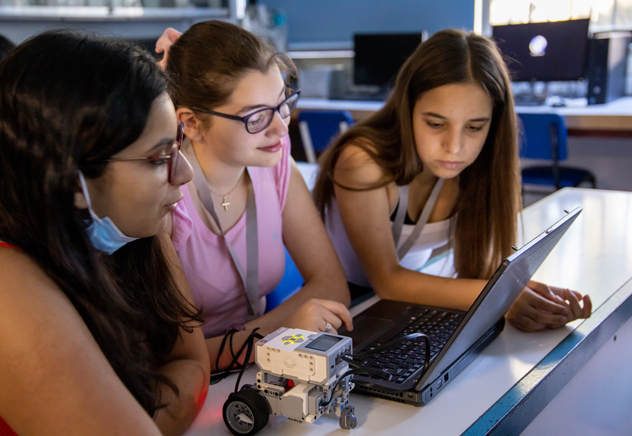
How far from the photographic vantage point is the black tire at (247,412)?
2.46ft

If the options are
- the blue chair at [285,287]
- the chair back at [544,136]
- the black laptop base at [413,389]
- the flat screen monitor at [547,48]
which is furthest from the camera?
the flat screen monitor at [547,48]

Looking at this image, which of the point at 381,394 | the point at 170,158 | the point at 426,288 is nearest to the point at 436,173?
the point at 426,288

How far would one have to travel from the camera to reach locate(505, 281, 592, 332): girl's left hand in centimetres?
106

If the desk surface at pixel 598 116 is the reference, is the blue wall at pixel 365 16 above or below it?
above

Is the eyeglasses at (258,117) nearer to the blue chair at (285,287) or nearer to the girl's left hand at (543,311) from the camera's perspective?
the blue chair at (285,287)

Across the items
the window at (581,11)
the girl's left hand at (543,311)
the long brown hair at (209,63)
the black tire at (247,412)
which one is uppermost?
the window at (581,11)

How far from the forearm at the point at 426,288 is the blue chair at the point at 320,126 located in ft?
8.21

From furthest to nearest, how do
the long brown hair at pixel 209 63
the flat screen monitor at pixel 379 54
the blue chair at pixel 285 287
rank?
the flat screen monitor at pixel 379 54 → the blue chair at pixel 285 287 → the long brown hair at pixel 209 63

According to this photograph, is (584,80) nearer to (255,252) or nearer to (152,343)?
(255,252)

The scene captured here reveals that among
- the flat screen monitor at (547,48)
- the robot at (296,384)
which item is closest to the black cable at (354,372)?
the robot at (296,384)

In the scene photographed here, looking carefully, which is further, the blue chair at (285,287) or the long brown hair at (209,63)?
the blue chair at (285,287)

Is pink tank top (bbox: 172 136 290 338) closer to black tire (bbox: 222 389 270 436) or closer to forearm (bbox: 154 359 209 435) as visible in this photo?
forearm (bbox: 154 359 209 435)

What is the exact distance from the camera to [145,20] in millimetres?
4012

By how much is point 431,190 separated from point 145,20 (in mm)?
3150
